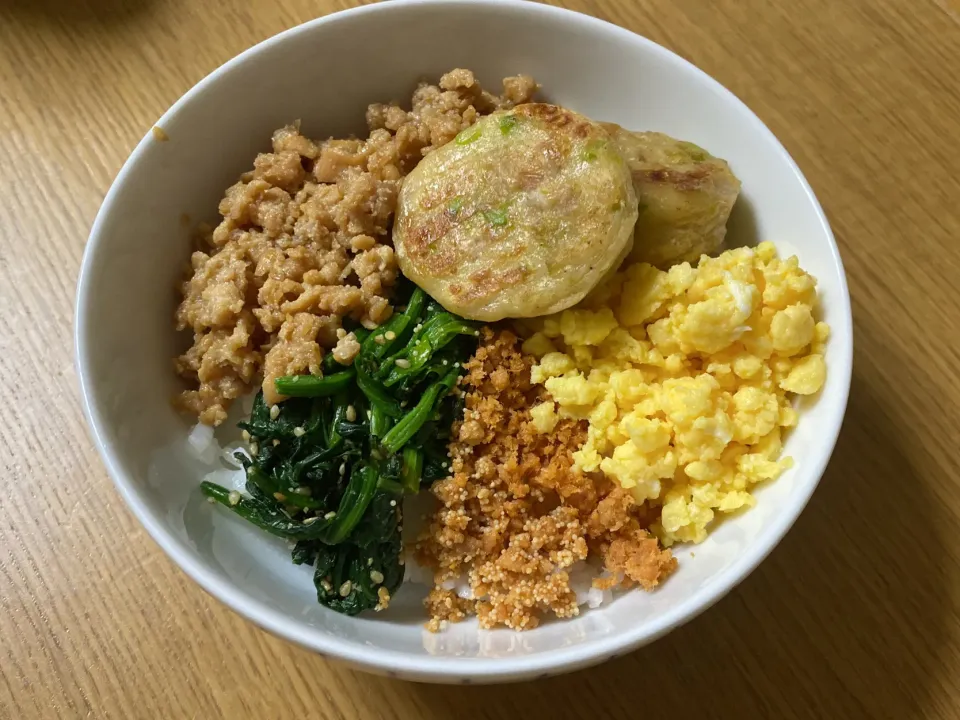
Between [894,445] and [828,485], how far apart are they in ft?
0.66

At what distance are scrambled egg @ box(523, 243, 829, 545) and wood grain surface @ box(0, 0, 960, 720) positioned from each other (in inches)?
13.7

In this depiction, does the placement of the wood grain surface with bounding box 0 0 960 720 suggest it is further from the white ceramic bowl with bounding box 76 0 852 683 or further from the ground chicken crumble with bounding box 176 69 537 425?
the ground chicken crumble with bounding box 176 69 537 425

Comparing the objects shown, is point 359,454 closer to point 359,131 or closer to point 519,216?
point 519,216

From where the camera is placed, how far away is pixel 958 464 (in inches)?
71.3

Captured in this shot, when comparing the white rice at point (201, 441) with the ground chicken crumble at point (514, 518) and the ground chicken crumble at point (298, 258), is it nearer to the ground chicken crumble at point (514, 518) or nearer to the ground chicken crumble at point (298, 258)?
the ground chicken crumble at point (298, 258)

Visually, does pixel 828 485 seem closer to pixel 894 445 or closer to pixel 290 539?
pixel 894 445

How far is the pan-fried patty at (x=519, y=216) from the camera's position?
1.53 metres

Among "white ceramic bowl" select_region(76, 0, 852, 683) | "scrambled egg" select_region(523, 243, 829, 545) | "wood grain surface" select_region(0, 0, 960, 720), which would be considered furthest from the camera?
"wood grain surface" select_region(0, 0, 960, 720)

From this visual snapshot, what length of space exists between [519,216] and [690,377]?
50cm

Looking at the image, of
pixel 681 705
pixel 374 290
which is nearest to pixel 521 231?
pixel 374 290

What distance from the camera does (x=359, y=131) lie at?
6.31 ft

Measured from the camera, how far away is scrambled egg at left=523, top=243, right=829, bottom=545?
1531mm

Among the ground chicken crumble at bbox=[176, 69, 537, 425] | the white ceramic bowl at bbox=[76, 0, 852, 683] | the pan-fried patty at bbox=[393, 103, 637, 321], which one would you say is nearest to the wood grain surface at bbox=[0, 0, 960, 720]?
the white ceramic bowl at bbox=[76, 0, 852, 683]

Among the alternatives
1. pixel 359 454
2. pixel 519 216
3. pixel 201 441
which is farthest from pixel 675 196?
pixel 201 441
